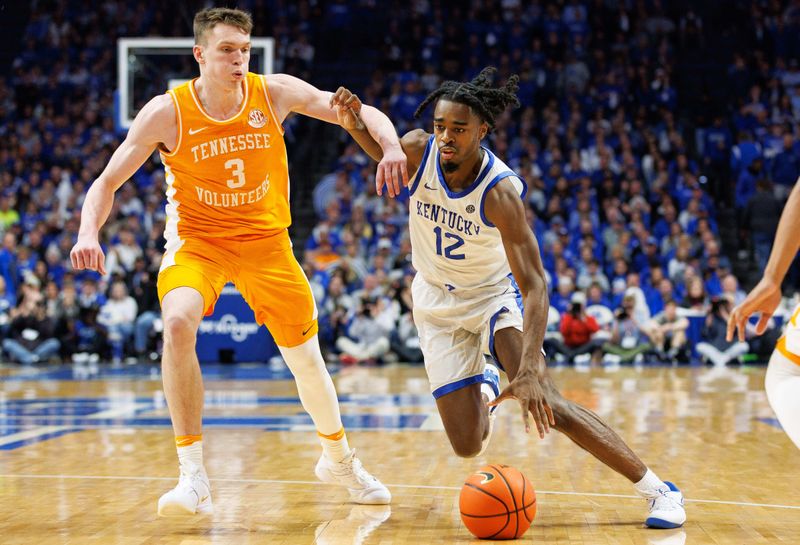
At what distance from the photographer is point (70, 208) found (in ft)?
57.8

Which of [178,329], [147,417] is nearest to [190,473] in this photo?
[178,329]

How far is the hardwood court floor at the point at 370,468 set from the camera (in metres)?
4.56

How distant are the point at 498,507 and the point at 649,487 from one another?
76cm

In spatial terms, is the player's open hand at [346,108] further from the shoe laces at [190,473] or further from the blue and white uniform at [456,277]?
the shoe laces at [190,473]

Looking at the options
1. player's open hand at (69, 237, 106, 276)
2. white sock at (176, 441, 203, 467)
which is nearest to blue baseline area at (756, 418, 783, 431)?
white sock at (176, 441, 203, 467)

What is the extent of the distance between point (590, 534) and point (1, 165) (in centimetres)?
1724

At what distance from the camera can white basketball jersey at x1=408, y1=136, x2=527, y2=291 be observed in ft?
16.5

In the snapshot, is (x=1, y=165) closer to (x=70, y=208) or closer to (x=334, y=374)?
(x=70, y=208)

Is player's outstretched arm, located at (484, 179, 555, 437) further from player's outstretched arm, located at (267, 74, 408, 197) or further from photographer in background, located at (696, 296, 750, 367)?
photographer in background, located at (696, 296, 750, 367)

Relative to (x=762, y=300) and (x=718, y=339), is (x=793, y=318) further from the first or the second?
(x=718, y=339)

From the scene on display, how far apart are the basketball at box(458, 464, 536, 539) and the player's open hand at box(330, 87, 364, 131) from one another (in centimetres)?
179

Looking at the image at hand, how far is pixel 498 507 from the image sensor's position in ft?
14.5

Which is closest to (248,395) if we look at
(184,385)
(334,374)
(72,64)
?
(334,374)

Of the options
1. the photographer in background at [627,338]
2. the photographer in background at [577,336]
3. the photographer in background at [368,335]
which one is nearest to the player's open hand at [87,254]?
the photographer in background at [368,335]
